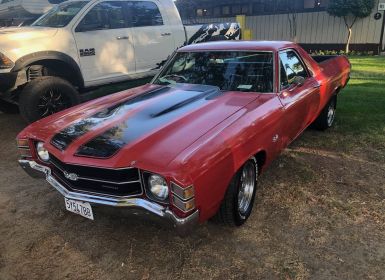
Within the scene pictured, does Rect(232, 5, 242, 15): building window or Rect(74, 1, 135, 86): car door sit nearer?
Rect(74, 1, 135, 86): car door

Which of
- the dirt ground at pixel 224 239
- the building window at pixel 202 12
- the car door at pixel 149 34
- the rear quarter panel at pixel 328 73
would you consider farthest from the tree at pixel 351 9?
the dirt ground at pixel 224 239

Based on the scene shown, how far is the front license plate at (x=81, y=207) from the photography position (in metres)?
2.97

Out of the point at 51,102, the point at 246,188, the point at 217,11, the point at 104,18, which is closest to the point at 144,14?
the point at 104,18

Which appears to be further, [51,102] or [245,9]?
[245,9]

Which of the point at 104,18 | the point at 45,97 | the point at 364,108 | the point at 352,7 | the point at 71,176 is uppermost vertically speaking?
the point at 104,18

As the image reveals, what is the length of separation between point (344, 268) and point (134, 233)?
5.75 ft

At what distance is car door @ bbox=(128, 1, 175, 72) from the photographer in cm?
732

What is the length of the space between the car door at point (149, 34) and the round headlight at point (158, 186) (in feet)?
16.6

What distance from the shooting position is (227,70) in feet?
14.0

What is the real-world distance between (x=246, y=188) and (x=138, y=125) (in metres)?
1.14

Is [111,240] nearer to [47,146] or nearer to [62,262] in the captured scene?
[62,262]

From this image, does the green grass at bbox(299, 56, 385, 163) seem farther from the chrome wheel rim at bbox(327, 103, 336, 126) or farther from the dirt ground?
the dirt ground

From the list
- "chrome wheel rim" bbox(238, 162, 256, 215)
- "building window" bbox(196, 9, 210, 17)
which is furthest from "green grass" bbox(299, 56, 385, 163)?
"building window" bbox(196, 9, 210, 17)

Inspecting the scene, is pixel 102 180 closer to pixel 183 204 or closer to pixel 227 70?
pixel 183 204
